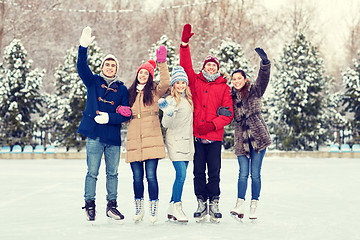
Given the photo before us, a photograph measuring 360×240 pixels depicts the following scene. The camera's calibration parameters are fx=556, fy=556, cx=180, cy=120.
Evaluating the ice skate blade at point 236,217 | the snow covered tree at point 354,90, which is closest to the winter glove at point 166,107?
the ice skate blade at point 236,217

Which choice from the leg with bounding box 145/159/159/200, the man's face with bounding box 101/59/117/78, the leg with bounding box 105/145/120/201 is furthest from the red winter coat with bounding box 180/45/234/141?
the leg with bounding box 105/145/120/201

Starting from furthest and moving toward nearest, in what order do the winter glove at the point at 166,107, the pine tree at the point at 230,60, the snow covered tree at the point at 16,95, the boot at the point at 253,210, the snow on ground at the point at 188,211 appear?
the snow covered tree at the point at 16,95 < the pine tree at the point at 230,60 < the boot at the point at 253,210 < the winter glove at the point at 166,107 < the snow on ground at the point at 188,211

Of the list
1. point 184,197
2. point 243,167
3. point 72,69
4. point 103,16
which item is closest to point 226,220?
point 243,167

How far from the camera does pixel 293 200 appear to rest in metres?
8.25

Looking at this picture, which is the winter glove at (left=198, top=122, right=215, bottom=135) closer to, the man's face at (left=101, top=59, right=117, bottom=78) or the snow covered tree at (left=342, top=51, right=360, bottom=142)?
the man's face at (left=101, top=59, right=117, bottom=78)

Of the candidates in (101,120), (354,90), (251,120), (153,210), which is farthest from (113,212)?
(354,90)

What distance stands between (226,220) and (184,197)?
2.10 metres

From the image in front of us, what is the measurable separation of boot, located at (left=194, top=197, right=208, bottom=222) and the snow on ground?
3.2 inches

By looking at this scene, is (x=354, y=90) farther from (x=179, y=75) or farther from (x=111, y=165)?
(x=111, y=165)

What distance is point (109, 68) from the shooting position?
6.25 metres

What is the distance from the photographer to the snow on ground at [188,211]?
5.61 m

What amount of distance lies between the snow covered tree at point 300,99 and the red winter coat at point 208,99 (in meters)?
14.9

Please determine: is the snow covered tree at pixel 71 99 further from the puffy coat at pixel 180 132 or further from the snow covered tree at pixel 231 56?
the puffy coat at pixel 180 132

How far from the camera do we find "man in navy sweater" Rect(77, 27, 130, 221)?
6070mm
